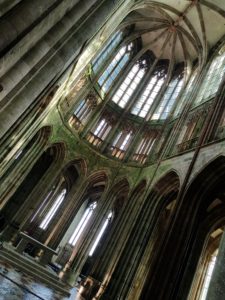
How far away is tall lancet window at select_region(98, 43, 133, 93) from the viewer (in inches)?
768

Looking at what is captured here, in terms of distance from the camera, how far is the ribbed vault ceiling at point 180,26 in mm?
16734

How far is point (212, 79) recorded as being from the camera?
636 inches

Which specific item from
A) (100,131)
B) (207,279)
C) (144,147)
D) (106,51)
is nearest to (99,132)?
(100,131)

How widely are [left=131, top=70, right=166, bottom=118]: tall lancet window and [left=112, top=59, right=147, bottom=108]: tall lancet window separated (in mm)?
811

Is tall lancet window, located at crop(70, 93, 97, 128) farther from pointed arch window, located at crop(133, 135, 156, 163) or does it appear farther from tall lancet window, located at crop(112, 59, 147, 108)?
pointed arch window, located at crop(133, 135, 156, 163)

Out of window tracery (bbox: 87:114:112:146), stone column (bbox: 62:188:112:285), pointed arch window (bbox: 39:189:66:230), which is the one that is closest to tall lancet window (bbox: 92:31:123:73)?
window tracery (bbox: 87:114:112:146)

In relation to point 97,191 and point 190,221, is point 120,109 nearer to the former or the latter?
point 97,191

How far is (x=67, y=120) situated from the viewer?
54.9 ft

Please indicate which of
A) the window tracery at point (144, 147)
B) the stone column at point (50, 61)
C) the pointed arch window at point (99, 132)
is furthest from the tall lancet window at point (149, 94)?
the stone column at point (50, 61)

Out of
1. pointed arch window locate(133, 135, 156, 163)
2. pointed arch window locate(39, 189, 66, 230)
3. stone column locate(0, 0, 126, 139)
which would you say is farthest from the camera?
pointed arch window locate(39, 189, 66, 230)

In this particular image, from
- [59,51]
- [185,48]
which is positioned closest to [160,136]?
[185,48]

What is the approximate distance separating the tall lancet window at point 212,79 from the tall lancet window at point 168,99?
3162 mm

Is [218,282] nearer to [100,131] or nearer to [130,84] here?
[100,131]

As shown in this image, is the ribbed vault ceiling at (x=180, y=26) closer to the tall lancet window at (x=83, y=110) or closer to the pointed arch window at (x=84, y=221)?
the tall lancet window at (x=83, y=110)
